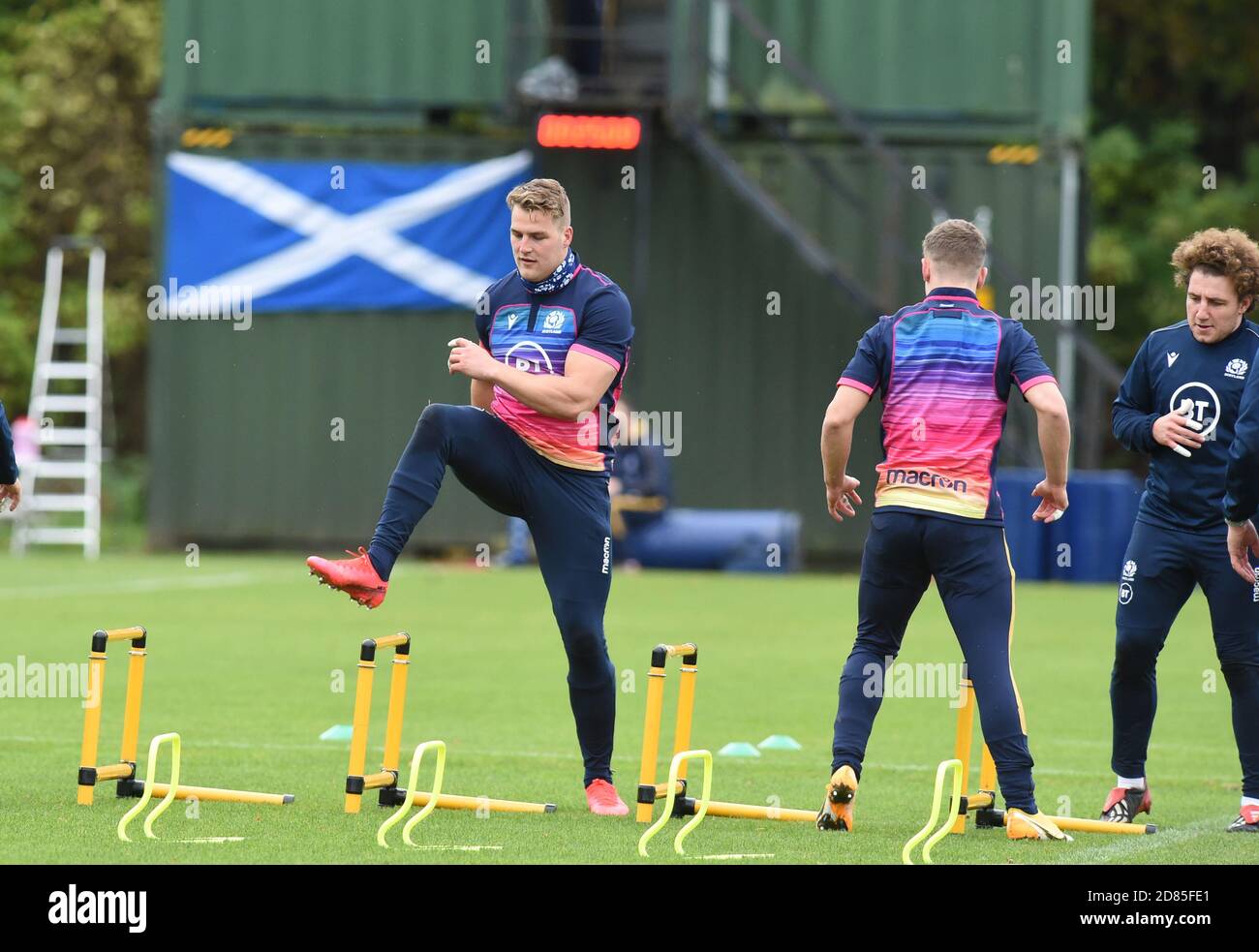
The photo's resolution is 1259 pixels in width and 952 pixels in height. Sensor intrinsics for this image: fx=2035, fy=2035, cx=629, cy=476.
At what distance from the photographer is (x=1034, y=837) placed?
7367mm

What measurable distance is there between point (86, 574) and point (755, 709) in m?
11.3

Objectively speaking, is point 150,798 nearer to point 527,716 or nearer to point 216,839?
point 216,839

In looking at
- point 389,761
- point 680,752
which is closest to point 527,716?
point 389,761

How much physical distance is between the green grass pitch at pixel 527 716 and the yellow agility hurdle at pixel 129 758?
8 centimetres

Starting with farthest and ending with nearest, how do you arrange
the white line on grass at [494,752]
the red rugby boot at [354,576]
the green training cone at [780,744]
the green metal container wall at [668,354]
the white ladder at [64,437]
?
the white ladder at [64,437], the green metal container wall at [668,354], the green training cone at [780,744], the white line on grass at [494,752], the red rugby boot at [354,576]

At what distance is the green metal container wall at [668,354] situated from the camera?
2377 centimetres

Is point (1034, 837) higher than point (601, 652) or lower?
lower

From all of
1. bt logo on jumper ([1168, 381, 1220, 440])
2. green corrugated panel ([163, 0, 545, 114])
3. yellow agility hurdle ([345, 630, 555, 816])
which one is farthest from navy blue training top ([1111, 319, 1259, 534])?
green corrugated panel ([163, 0, 545, 114])

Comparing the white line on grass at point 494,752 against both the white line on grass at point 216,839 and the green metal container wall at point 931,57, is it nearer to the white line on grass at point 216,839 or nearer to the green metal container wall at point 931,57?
the white line on grass at point 216,839

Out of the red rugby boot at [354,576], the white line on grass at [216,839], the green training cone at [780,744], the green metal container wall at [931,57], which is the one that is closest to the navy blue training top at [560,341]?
the red rugby boot at [354,576]

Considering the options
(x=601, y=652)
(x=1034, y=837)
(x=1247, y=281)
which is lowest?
(x=1034, y=837)

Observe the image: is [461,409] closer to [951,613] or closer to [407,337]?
[951,613]
